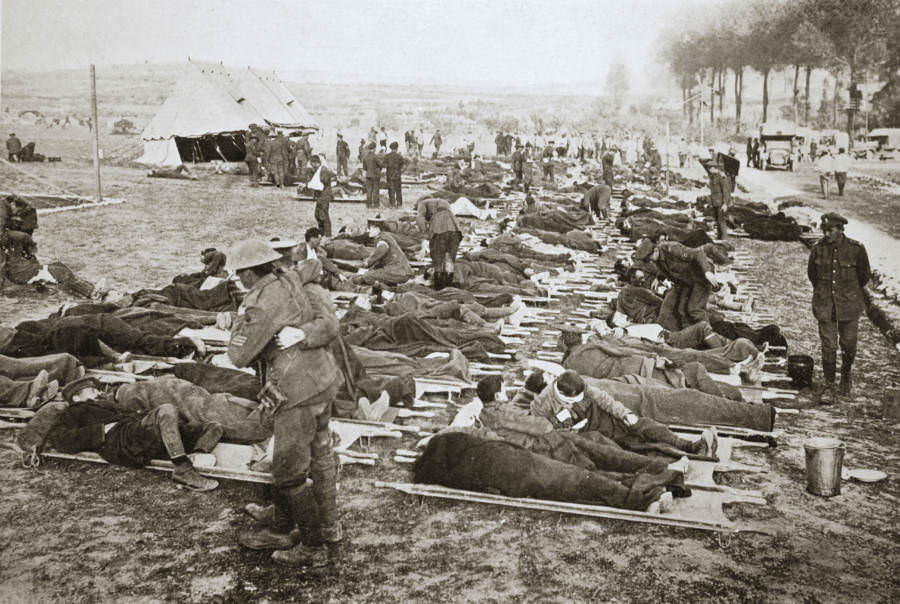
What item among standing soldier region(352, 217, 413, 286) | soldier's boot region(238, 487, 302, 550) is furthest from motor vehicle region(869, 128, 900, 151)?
soldier's boot region(238, 487, 302, 550)

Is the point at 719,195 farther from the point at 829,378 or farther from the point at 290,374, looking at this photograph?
the point at 290,374

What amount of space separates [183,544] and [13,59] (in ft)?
16.7

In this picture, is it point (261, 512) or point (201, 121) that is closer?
point (261, 512)

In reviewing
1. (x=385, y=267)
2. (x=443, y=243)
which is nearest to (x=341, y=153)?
(x=385, y=267)

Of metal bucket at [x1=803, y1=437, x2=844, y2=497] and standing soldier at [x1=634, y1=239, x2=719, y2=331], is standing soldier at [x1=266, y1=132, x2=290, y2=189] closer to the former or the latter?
standing soldier at [x1=634, y1=239, x2=719, y2=331]

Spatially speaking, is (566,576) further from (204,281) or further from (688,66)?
(688,66)

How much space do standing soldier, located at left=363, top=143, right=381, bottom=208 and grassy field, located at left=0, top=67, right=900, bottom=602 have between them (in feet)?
48.7

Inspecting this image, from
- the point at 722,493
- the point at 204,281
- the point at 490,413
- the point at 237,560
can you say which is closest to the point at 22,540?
the point at 237,560

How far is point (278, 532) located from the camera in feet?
14.7

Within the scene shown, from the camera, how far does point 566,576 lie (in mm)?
4203

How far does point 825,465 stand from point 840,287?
2.63 metres

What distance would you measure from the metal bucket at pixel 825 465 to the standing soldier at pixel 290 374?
3.07m

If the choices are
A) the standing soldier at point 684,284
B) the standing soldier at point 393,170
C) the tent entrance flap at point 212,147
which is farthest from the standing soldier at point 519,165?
the standing soldier at point 684,284

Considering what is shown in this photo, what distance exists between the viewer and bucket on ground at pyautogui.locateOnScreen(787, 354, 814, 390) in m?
7.37
